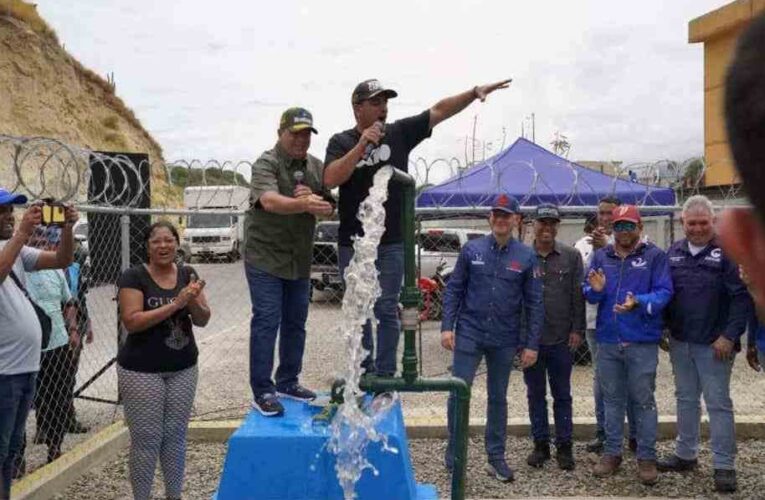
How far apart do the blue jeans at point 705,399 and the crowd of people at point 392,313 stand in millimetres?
11

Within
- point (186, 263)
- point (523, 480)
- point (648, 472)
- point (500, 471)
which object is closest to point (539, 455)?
point (523, 480)

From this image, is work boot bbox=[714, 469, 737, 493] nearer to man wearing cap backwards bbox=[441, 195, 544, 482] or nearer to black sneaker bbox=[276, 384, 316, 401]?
man wearing cap backwards bbox=[441, 195, 544, 482]

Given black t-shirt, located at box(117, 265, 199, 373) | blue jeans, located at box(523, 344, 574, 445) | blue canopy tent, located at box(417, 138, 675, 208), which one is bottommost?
blue jeans, located at box(523, 344, 574, 445)

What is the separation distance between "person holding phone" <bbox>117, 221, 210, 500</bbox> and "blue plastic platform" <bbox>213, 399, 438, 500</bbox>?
0.82 metres

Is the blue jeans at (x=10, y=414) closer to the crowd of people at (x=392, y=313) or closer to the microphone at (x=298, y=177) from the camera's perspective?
the crowd of people at (x=392, y=313)

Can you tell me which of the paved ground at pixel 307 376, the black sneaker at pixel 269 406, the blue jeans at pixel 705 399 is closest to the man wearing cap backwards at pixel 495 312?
the blue jeans at pixel 705 399

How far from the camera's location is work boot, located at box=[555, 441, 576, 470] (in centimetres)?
528

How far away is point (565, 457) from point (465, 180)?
18.3 feet

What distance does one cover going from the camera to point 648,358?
4.87 metres

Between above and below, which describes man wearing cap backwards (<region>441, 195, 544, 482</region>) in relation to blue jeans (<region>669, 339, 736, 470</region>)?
above

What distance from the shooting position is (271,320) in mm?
3881

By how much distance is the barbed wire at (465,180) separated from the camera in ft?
15.4

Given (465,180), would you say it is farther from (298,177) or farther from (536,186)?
(298,177)

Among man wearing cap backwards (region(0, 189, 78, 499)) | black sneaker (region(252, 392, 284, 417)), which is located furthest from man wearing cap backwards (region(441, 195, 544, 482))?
man wearing cap backwards (region(0, 189, 78, 499))
